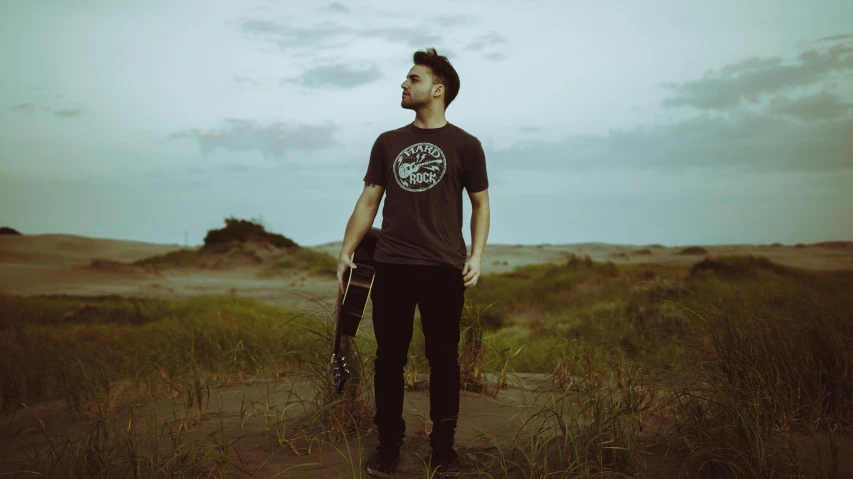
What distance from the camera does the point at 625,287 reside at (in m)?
14.2

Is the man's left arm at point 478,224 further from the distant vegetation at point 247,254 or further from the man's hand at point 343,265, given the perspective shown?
the distant vegetation at point 247,254

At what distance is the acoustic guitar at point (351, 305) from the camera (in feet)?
11.1

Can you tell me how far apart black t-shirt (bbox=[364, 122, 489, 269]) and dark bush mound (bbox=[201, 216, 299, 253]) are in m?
22.3

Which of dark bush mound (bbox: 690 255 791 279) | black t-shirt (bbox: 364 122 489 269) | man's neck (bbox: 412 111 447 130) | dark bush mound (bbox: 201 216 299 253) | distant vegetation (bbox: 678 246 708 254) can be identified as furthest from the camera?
distant vegetation (bbox: 678 246 708 254)

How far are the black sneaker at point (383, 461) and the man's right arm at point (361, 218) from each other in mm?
976

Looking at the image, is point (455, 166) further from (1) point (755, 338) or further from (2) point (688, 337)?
(2) point (688, 337)

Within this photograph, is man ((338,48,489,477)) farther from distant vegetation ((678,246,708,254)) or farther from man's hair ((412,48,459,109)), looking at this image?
distant vegetation ((678,246,708,254))

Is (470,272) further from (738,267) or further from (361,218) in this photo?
(738,267)

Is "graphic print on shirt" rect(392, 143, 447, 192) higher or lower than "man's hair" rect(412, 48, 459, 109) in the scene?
lower

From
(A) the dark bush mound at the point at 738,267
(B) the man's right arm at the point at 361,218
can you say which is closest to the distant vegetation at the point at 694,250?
(A) the dark bush mound at the point at 738,267

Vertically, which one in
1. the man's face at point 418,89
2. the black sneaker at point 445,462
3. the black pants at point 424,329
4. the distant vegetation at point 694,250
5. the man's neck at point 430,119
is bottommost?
the black sneaker at point 445,462

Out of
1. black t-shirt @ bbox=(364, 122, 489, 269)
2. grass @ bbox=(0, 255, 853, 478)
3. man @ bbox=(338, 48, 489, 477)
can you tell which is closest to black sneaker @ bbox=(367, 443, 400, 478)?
man @ bbox=(338, 48, 489, 477)

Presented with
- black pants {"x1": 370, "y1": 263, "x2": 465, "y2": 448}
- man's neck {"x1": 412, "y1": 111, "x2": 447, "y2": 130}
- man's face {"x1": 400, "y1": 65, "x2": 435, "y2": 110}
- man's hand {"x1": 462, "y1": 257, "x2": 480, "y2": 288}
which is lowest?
black pants {"x1": 370, "y1": 263, "x2": 465, "y2": 448}

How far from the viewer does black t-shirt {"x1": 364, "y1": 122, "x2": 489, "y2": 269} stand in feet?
10.2
